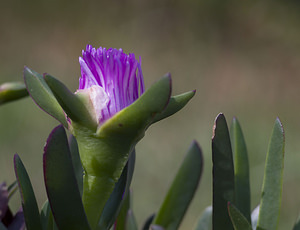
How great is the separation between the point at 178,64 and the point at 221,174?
2.31 m

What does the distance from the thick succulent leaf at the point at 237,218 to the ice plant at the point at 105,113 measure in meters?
0.07

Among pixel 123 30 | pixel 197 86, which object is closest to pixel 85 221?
pixel 197 86

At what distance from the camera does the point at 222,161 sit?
35 cm

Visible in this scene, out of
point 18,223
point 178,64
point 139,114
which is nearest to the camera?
point 139,114

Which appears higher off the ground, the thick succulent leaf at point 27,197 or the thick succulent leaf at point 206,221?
the thick succulent leaf at point 27,197

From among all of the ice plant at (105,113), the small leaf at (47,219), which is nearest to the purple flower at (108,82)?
the ice plant at (105,113)

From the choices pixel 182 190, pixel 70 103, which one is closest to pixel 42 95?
pixel 70 103

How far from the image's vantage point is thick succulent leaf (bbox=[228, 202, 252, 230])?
1.11 ft

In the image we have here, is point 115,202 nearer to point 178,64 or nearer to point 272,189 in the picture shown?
point 272,189

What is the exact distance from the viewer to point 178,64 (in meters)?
2.64

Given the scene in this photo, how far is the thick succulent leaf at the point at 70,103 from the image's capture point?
30 cm

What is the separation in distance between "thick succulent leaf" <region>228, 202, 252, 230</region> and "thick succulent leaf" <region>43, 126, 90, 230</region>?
9cm

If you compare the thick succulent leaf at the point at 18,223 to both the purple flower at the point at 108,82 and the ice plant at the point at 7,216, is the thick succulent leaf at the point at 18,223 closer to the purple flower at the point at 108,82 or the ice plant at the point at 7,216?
the ice plant at the point at 7,216

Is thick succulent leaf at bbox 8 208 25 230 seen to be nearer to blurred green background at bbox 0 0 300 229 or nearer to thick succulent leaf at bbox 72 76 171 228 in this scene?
thick succulent leaf at bbox 72 76 171 228
